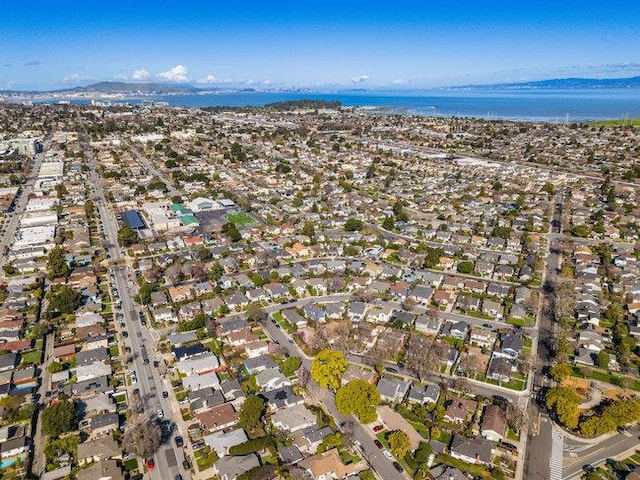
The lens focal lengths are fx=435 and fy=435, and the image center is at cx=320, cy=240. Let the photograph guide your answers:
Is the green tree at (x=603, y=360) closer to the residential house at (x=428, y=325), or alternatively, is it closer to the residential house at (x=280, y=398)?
the residential house at (x=428, y=325)

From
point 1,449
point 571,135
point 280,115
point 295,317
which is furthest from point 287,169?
point 280,115

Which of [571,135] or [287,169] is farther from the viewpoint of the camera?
[571,135]

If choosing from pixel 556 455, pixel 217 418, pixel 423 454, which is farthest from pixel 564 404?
pixel 217 418

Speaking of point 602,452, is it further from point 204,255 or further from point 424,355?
point 204,255

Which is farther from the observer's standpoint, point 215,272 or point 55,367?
point 215,272

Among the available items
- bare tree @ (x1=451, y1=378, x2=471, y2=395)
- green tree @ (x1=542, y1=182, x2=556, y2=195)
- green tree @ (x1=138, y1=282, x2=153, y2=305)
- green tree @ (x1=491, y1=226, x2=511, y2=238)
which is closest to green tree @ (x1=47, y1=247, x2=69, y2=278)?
green tree @ (x1=138, y1=282, x2=153, y2=305)

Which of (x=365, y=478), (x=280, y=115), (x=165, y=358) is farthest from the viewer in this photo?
(x=280, y=115)

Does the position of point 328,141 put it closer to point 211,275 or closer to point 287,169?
point 287,169
